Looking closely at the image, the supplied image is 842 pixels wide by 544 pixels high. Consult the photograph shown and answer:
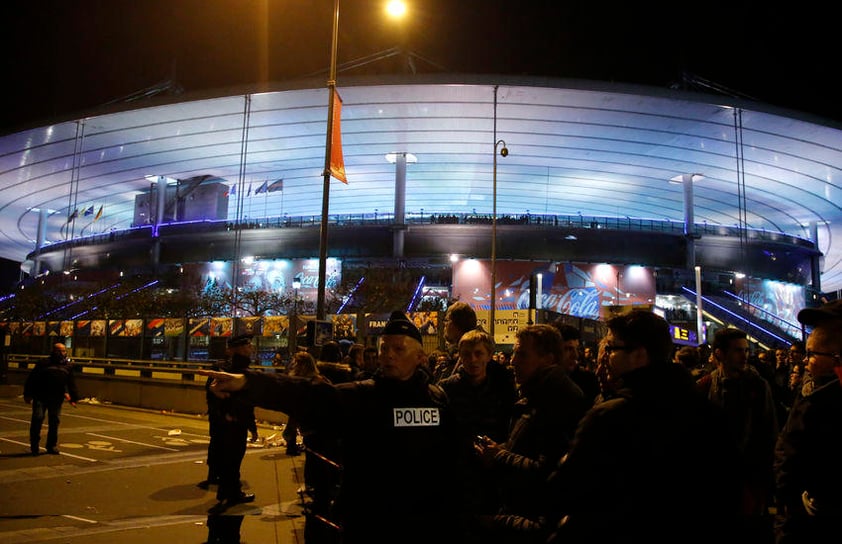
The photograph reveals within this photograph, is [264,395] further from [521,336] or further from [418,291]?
[418,291]

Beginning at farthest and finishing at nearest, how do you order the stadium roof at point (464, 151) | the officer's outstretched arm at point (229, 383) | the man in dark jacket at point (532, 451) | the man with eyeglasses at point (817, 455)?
1. the stadium roof at point (464, 151)
2. the man in dark jacket at point (532, 451)
3. the man with eyeglasses at point (817, 455)
4. the officer's outstretched arm at point (229, 383)

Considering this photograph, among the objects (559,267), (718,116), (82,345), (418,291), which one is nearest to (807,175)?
(718,116)

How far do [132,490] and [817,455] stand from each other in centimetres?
783

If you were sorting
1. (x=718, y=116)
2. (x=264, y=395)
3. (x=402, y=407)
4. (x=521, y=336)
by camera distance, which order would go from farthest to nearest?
(x=718, y=116) < (x=521, y=336) < (x=402, y=407) < (x=264, y=395)

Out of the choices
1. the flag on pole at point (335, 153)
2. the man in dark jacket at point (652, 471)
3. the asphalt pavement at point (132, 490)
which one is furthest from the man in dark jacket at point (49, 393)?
the man in dark jacket at point (652, 471)

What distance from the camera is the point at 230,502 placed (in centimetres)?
724

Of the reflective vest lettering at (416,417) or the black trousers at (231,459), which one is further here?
the black trousers at (231,459)

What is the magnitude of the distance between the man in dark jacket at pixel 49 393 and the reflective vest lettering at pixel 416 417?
386 inches

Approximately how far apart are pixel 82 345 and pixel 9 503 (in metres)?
17.3

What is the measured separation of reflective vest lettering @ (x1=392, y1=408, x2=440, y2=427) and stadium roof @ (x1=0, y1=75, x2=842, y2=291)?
100 ft

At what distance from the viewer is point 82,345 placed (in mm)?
22453

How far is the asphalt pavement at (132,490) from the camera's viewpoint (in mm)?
6016

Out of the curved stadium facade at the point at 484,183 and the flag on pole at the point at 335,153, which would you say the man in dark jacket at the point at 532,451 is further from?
the curved stadium facade at the point at 484,183

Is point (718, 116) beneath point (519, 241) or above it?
above
